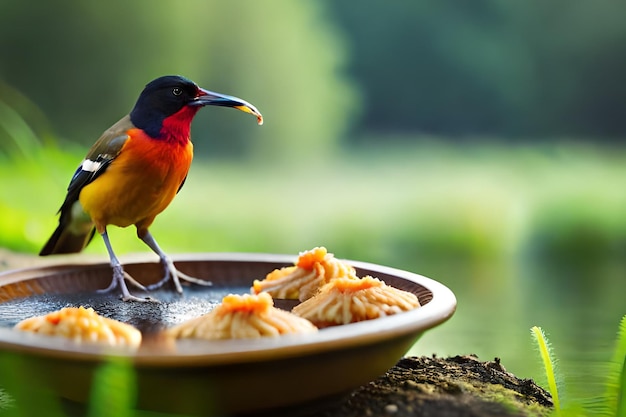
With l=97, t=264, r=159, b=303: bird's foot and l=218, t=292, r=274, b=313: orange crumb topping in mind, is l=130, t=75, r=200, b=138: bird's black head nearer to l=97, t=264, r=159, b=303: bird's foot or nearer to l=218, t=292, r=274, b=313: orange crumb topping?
l=97, t=264, r=159, b=303: bird's foot

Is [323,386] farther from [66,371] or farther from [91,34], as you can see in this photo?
[91,34]

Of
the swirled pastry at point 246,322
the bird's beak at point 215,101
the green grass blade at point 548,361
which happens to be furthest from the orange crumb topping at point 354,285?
the bird's beak at point 215,101

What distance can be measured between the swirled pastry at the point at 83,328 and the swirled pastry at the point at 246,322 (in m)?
0.07

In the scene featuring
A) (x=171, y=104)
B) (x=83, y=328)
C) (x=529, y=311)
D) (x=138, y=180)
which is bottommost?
(x=529, y=311)

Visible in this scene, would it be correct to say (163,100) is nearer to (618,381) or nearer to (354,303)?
(354,303)

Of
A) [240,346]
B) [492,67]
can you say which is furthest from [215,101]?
[492,67]

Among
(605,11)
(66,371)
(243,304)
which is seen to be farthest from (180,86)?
(605,11)

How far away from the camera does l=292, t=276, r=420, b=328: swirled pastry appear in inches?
45.5

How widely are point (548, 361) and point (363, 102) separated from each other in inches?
132

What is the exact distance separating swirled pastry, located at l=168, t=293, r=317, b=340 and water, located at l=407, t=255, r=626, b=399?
63 centimetres

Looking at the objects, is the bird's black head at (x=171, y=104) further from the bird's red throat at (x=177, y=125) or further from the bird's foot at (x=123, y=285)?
the bird's foot at (x=123, y=285)

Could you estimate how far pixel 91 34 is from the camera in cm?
438

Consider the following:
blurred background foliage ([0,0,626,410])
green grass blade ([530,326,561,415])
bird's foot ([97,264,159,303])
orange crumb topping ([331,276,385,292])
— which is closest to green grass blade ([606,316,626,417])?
green grass blade ([530,326,561,415])

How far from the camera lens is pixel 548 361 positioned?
4.00 feet
